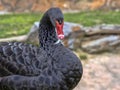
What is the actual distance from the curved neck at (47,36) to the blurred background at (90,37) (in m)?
1.08

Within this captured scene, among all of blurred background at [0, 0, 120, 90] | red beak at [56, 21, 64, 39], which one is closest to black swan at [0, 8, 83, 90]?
red beak at [56, 21, 64, 39]

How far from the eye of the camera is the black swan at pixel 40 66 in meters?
3.11

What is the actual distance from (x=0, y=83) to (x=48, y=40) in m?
0.52

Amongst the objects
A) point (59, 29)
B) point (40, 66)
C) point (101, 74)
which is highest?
point (59, 29)

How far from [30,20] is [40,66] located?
3.37m

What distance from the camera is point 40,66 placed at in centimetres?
317

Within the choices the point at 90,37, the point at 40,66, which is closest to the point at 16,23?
the point at 90,37

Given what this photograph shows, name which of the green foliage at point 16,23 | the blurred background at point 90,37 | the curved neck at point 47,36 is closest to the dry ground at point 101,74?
the blurred background at point 90,37

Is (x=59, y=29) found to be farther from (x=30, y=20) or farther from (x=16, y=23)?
(x=30, y=20)

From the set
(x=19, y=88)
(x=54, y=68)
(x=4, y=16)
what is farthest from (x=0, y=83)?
(x=4, y=16)

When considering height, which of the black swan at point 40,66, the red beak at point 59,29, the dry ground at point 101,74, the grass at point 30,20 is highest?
the red beak at point 59,29

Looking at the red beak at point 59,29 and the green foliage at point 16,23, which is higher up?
the red beak at point 59,29

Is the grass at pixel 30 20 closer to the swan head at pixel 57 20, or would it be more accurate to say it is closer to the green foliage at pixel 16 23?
the green foliage at pixel 16 23

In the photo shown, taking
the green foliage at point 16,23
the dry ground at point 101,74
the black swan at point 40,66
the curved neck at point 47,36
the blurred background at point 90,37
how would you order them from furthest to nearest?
the green foliage at point 16,23 < the blurred background at point 90,37 < the dry ground at point 101,74 < the curved neck at point 47,36 < the black swan at point 40,66
